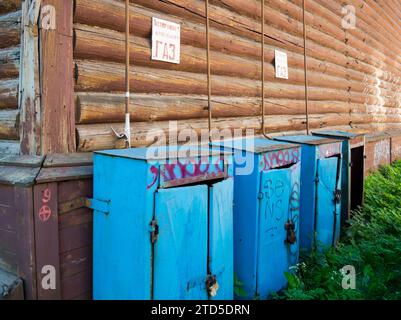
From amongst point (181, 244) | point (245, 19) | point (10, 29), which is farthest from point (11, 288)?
point (245, 19)

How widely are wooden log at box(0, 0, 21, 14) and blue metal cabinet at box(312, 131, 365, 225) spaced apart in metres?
4.02

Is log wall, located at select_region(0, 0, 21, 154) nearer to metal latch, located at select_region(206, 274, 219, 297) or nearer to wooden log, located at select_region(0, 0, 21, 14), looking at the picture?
wooden log, located at select_region(0, 0, 21, 14)

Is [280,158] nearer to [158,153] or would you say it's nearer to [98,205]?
[158,153]

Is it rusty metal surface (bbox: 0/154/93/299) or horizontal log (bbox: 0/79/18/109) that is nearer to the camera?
rusty metal surface (bbox: 0/154/93/299)

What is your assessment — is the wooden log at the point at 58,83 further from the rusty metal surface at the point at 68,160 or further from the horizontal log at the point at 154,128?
the horizontal log at the point at 154,128

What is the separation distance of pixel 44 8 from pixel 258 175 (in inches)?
83.0

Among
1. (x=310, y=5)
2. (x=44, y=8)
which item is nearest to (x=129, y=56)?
(x=44, y=8)

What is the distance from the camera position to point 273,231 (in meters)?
3.59

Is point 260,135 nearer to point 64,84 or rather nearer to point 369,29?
point 64,84

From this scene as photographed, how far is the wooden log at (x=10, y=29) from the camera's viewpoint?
9.27 feet

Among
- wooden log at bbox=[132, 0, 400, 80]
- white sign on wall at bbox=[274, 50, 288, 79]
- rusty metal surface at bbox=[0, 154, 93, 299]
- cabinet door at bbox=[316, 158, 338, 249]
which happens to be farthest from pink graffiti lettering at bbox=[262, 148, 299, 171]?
white sign on wall at bbox=[274, 50, 288, 79]

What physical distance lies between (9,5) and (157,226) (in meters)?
2.02

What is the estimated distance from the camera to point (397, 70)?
1253cm

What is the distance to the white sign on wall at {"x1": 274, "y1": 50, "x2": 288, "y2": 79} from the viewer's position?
5.54 meters
